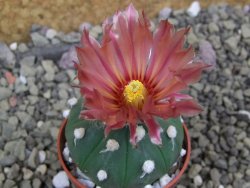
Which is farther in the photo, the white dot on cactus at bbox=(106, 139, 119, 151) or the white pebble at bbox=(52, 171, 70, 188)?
the white pebble at bbox=(52, 171, 70, 188)

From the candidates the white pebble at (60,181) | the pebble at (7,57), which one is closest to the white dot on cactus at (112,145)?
the white pebble at (60,181)

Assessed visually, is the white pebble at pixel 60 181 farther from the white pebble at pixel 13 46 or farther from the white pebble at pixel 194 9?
the white pebble at pixel 194 9

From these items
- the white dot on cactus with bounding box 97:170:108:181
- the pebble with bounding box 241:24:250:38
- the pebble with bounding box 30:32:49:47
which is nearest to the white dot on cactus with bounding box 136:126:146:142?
the white dot on cactus with bounding box 97:170:108:181

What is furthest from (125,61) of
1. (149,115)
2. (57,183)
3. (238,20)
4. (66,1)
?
(238,20)

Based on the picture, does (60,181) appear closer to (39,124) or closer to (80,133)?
(39,124)

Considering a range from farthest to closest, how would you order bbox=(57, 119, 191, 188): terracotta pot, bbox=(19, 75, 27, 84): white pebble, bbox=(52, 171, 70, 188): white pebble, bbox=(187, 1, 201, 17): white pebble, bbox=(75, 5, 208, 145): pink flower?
bbox=(187, 1, 201, 17): white pebble
bbox=(19, 75, 27, 84): white pebble
bbox=(52, 171, 70, 188): white pebble
bbox=(57, 119, 191, 188): terracotta pot
bbox=(75, 5, 208, 145): pink flower

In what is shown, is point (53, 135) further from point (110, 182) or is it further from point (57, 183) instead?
point (110, 182)

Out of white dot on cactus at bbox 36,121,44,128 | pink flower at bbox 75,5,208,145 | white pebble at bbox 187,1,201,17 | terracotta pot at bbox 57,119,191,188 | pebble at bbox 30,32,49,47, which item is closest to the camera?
pink flower at bbox 75,5,208,145

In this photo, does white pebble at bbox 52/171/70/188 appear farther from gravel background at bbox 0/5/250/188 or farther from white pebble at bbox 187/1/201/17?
white pebble at bbox 187/1/201/17
